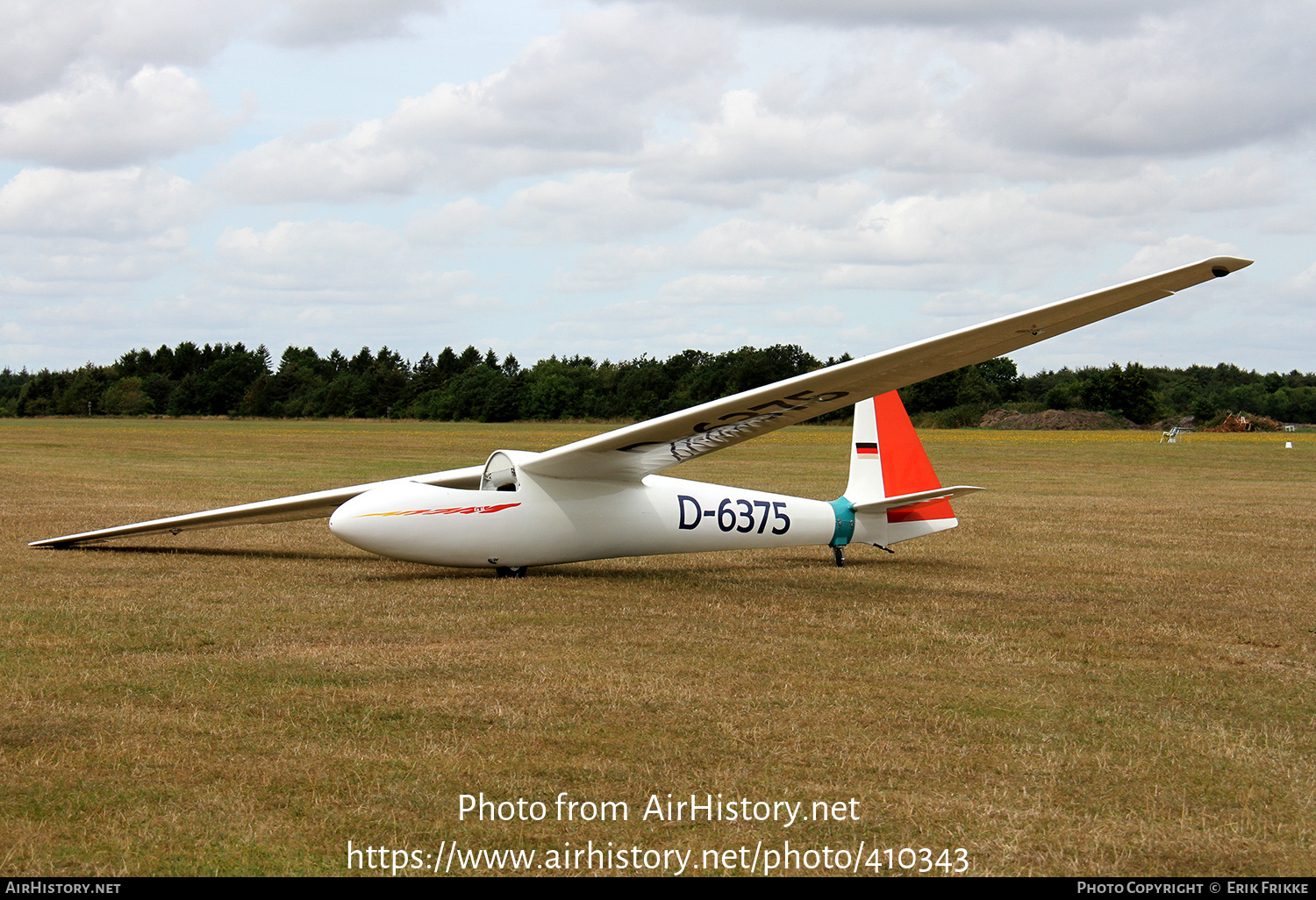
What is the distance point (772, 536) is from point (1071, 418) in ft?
248

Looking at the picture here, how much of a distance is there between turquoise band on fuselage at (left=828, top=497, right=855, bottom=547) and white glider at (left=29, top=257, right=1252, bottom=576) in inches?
0.5

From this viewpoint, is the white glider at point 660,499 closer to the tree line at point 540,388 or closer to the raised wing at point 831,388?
the raised wing at point 831,388

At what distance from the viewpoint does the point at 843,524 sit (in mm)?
11617

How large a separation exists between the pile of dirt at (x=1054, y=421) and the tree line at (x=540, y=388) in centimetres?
196

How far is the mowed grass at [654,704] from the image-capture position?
3961 millimetres

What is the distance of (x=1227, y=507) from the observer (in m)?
19.8

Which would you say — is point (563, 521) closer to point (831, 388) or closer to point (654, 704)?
point (831, 388)

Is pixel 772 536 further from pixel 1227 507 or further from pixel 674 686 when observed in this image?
pixel 1227 507

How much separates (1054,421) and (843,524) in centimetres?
7276

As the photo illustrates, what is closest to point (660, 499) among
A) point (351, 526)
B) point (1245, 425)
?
point (351, 526)

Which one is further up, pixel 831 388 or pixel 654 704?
pixel 831 388

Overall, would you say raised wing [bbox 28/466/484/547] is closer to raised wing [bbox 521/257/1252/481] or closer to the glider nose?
the glider nose

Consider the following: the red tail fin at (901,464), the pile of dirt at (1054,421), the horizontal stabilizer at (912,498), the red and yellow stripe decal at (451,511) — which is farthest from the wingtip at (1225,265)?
the pile of dirt at (1054,421)

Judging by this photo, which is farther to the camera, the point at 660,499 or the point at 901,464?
the point at 901,464
